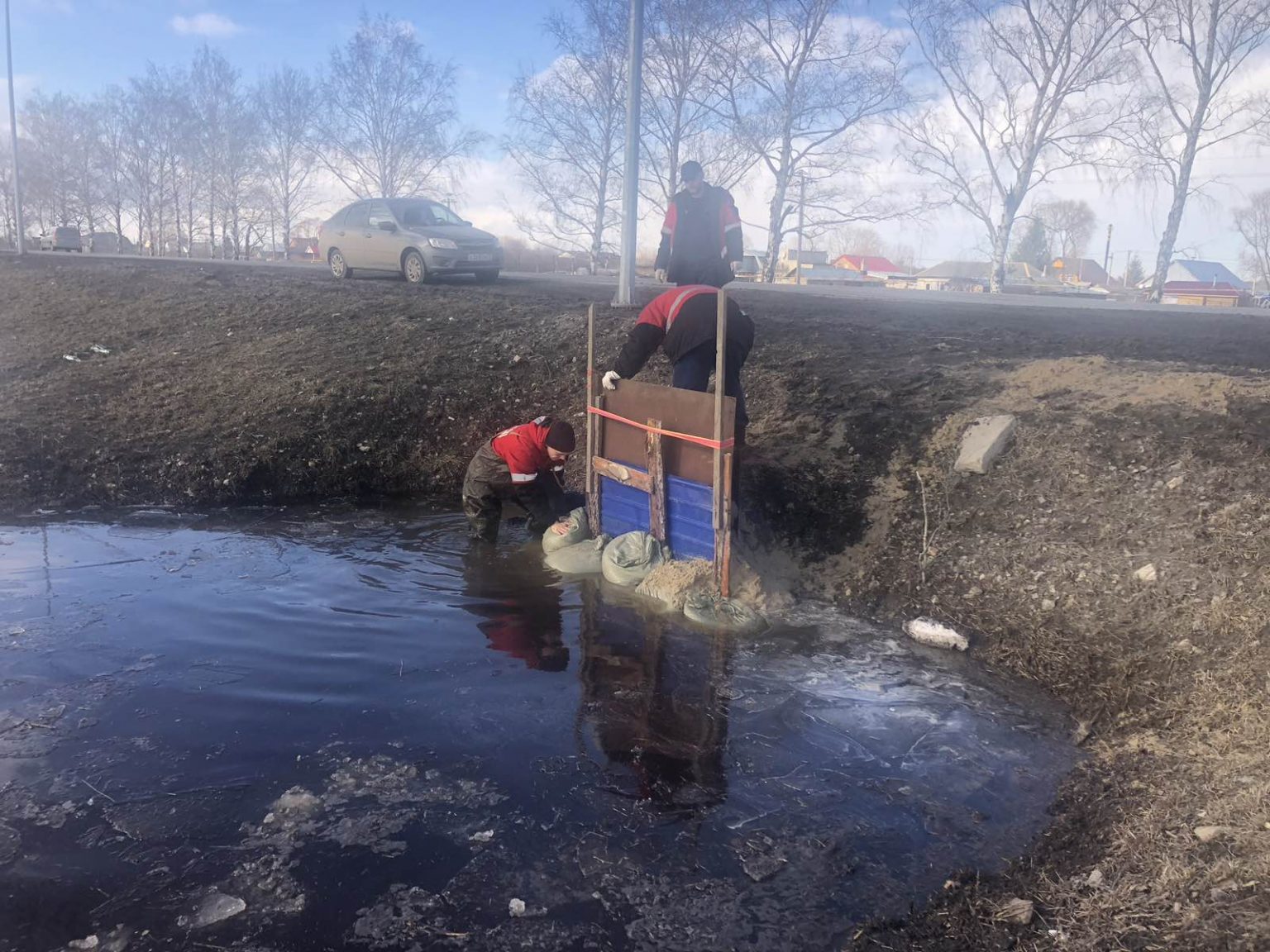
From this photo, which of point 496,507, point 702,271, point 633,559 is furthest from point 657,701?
point 702,271

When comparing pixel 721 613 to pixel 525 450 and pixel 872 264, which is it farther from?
pixel 872 264

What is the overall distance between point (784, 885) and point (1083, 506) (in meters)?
3.78

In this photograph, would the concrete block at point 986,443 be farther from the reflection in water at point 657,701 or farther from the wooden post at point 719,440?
the reflection in water at point 657,701

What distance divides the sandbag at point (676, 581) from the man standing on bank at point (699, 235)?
2687 mm

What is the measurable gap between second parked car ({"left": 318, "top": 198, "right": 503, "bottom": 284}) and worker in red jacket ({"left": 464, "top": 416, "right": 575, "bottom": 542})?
7679mm

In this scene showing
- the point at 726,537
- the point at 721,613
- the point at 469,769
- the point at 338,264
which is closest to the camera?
the point at 469,769

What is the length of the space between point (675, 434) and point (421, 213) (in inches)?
408

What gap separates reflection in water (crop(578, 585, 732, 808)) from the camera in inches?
156

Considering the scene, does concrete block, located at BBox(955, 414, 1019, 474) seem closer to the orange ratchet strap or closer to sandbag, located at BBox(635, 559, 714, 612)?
the orange ratchet strap

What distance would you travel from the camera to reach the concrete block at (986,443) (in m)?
6.47

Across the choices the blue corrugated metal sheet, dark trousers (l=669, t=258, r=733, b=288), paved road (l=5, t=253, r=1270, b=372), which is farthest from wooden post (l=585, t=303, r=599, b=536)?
paved road (l=5, t=253, r=1270, b=372)

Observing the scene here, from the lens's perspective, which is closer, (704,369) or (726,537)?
(726,537)

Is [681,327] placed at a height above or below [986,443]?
above

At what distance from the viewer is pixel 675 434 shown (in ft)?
20.1
